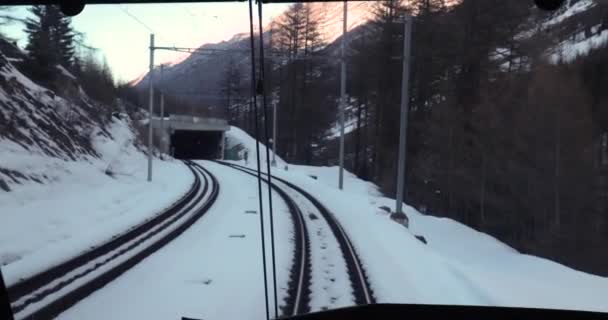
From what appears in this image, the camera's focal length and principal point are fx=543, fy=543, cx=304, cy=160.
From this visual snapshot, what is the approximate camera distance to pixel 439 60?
Result: 10172 millimetres

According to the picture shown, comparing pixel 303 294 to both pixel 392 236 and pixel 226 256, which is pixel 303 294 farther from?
pixel 392 236

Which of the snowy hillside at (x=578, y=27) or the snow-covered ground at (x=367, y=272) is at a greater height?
the snowy hillside at (x=578, y=27)

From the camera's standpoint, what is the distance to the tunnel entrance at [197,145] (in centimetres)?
5822

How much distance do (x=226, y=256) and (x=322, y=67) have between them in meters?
4.53

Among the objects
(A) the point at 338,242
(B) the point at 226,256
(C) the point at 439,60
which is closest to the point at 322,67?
(C) the point at 439,60

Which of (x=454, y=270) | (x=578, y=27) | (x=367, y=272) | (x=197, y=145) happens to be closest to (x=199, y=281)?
(x=367, y=272)

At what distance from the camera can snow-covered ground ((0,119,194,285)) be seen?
8812 mm

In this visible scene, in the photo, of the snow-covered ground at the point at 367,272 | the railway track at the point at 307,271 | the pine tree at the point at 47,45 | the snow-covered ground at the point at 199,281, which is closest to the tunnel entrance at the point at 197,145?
the pine tree at the point at 47,45

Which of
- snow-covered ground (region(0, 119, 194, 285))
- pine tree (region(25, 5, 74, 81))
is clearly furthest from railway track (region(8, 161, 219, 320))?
pine tree (region(25, 5, 74, 81))

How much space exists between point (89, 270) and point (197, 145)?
56.2m

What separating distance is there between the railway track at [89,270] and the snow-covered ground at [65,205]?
310 mm

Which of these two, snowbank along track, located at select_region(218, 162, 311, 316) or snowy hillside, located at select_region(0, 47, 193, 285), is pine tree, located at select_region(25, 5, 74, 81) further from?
snowbank along track, located at select_region(218, 162, 311, 316)

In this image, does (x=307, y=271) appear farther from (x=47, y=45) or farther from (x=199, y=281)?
(x=47, y=45)

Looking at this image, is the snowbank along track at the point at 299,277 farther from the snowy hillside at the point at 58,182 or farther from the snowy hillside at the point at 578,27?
the snowy hillside at the point at 578,27
